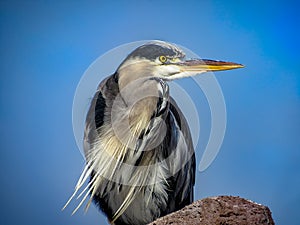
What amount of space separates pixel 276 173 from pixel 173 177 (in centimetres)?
46

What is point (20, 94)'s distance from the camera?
5.53 ft

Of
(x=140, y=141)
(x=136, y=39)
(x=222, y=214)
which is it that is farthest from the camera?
(x=136, y=39)

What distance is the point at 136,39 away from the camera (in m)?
1.68

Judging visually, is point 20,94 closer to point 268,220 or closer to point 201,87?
point 201,87

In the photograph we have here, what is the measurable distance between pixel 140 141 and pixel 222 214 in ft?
1.81

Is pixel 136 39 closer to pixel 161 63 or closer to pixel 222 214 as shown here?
pixel 161 63

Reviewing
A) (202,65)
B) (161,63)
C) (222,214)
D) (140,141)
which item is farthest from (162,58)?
(222,214)

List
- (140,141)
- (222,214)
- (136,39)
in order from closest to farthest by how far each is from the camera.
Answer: (222,214) < (140,141) < (136,39)

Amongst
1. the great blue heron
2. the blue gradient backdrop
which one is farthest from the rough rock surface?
the blue gradient backdrop

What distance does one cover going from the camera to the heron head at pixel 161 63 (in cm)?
151

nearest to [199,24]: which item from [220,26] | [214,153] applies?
[220,26]

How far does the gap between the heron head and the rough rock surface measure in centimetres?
64

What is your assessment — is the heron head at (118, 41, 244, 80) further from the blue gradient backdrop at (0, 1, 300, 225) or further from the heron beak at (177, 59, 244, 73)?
Result: the blue gradient backdrop at (0, 1, 300, 225)

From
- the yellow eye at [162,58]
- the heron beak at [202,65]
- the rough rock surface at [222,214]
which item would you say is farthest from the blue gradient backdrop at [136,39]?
the rough rock surface at [222,214]
